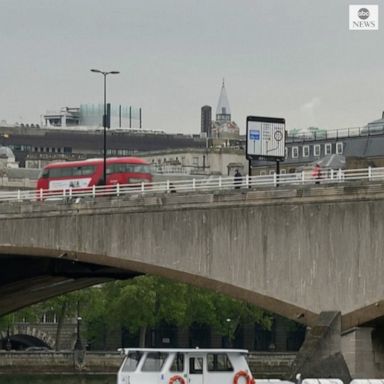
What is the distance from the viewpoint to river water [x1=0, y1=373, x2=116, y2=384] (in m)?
152

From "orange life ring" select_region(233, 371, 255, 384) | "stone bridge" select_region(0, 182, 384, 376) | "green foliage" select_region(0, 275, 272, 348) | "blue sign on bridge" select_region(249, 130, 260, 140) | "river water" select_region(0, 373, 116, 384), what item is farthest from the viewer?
"green foliage" select_region(0, 275, 272, 348)

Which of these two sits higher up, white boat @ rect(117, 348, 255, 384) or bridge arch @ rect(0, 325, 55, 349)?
white boat @ rect(117, 348, 255, 384)

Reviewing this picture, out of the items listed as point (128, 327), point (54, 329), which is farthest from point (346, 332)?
point (54, 329)

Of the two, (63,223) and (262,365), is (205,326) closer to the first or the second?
(262,365)

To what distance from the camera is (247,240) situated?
8994 cm

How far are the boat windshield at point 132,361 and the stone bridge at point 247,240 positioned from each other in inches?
541

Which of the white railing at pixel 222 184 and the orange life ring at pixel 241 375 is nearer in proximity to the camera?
the orange life ring at pixel 241 375

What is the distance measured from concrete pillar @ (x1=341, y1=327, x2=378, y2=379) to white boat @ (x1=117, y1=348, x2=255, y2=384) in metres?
10.1

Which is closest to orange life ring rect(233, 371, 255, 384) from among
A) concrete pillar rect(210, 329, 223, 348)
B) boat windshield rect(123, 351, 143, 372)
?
boat windshield rect(123, 351, 143, 372)

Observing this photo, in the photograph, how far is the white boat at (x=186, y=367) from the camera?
72312mm

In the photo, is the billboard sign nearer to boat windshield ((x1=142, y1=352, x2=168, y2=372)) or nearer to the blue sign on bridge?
the blue sign on bridge

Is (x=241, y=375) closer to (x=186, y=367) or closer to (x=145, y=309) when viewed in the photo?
(x=186, y=367)

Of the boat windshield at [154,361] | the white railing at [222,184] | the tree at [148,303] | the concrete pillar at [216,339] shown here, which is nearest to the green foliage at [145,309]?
the tree at [148,303]

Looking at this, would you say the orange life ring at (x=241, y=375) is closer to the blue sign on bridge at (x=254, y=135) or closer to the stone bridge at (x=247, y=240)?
the stone bridge at (x=247, y=240)
